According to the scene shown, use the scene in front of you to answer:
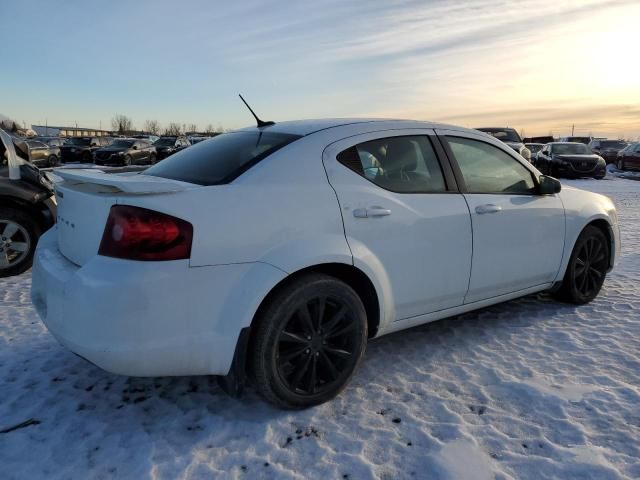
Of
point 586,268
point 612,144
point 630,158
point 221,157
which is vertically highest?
point 221,157

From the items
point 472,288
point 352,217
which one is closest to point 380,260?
point 352,217

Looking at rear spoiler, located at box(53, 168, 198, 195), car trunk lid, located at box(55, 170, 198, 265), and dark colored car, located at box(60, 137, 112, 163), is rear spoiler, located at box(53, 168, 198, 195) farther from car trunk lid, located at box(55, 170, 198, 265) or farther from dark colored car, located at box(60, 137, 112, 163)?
dark colored car, located at box(60, 137, 112, 163)

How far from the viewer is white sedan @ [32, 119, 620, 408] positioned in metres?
2.35

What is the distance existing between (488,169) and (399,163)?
2.87 feet

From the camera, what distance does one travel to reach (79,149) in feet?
96.8

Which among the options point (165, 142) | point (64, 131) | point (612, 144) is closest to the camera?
point (612, 144)

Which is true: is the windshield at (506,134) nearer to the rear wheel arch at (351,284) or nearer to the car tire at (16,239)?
the car tire at (16,239)

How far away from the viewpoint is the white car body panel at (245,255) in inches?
92.0

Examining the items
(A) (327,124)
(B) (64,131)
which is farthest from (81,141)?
(B) (64,131)

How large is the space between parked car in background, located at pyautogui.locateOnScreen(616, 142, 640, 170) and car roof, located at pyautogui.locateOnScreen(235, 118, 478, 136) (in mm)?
24594

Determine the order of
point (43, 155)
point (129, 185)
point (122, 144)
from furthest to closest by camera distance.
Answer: point (122, 144)
point (43, 155)
point (129, 185)

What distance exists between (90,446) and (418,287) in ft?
6.54

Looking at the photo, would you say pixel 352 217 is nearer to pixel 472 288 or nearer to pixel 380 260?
pixel 380 260

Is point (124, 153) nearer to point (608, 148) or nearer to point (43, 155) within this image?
point (43, 155)
